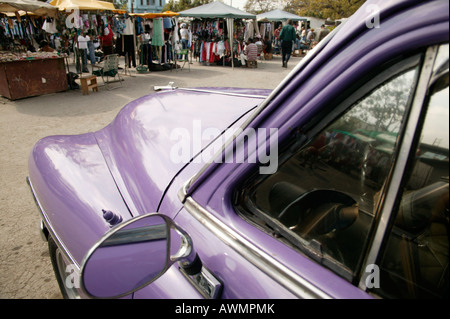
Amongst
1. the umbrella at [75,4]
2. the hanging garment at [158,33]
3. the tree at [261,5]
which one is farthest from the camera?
the tree at [261,5]

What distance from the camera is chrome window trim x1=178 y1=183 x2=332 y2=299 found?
0.79 metres

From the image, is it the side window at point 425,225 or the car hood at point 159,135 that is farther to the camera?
the car hood at point 159,135

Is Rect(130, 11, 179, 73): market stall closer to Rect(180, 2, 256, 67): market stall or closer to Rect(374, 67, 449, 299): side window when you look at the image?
Rect(180, 2, 256, 67): market stall

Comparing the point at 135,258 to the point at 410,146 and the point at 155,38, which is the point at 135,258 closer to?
the point at 410,146

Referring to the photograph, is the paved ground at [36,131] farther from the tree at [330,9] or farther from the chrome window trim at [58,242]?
the tree at [330,9]

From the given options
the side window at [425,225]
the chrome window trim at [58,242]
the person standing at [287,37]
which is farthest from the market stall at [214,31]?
the side window at [425,225]

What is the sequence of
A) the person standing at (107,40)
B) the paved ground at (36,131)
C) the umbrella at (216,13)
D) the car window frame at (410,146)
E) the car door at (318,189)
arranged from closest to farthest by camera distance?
the car window frame at (410,146) < the car door at (318,189) < the paved ground at (36,131) < the person standing at (107,40) < the umbrella at (216,13)

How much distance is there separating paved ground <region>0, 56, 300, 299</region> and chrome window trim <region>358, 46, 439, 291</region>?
230 centimetres

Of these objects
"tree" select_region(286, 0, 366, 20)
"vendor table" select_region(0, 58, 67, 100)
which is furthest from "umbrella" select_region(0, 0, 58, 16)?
"tree" select_region(286, 0, 366, 20)

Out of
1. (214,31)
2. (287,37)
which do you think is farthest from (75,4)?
(287,37)

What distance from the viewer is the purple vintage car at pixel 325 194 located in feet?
2.22

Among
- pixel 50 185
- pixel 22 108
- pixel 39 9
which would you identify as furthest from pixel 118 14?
pixel 50 185

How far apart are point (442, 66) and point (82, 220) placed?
56.1 inches

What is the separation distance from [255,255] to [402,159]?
478mm
